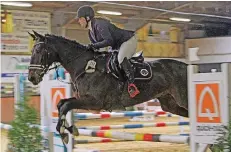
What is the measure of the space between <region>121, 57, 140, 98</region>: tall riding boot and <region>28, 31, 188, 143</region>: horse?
35 millimetres

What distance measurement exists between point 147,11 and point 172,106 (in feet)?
24.1

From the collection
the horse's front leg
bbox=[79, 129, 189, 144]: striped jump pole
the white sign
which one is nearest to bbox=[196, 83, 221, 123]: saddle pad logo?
the white sign

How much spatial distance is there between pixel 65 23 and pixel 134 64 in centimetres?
681

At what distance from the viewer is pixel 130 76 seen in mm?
3330

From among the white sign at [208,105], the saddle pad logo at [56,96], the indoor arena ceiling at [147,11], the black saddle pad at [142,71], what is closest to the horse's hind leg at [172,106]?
the black saddle pad at [142,71]

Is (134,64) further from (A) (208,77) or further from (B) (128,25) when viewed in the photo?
(B) (128,25)

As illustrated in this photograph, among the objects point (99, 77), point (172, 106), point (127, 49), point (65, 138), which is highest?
point (127, 49)

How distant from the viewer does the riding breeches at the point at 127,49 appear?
330cm

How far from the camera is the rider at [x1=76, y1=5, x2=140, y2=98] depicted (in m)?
3.22

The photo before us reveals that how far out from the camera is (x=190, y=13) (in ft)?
34.7

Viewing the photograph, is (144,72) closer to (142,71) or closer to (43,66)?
(142,71)

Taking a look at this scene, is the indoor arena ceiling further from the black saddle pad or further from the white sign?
the white sign

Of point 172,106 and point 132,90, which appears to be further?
point 172,106

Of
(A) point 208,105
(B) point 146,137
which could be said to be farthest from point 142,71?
(A) point 208,105
